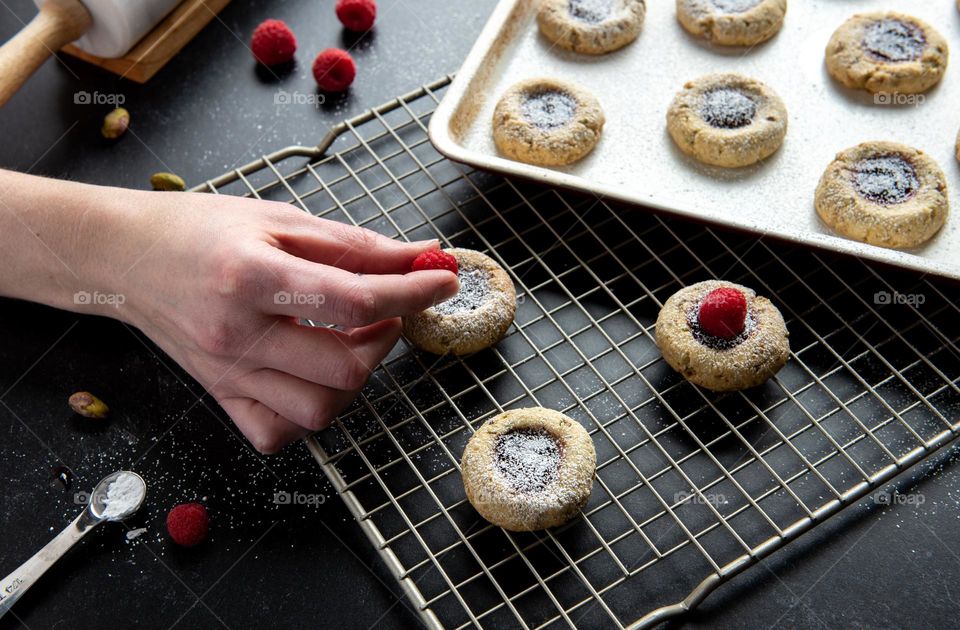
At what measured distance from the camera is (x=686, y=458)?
5.77ft

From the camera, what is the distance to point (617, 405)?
73.3 inches

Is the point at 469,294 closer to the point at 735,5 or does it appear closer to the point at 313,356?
the point at 313,356

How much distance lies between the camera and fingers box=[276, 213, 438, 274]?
1.68m

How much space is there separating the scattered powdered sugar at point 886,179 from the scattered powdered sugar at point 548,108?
0.69 m

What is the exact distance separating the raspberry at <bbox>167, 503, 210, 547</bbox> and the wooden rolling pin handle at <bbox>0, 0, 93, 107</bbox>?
3.96ft

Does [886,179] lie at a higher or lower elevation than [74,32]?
lower

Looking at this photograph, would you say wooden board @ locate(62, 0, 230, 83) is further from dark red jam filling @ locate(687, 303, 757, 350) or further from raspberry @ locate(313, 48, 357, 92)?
dark red jam filling @ locate(687, 303, 757, 350)

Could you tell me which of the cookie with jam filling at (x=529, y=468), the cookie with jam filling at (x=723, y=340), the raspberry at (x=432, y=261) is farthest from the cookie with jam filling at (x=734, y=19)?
the cookie with jam filling at (x=529, y=468)

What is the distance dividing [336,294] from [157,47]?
4.54ft

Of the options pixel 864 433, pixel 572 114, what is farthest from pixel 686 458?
pixel 572 114

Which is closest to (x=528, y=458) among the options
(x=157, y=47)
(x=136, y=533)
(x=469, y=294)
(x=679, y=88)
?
(x=469, y=294)

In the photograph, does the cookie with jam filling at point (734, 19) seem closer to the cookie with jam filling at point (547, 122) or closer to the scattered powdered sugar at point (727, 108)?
the scattered powdered sugar at point (727, 108)

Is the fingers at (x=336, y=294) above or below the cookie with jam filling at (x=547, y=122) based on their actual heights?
above

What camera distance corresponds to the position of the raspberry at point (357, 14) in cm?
256
